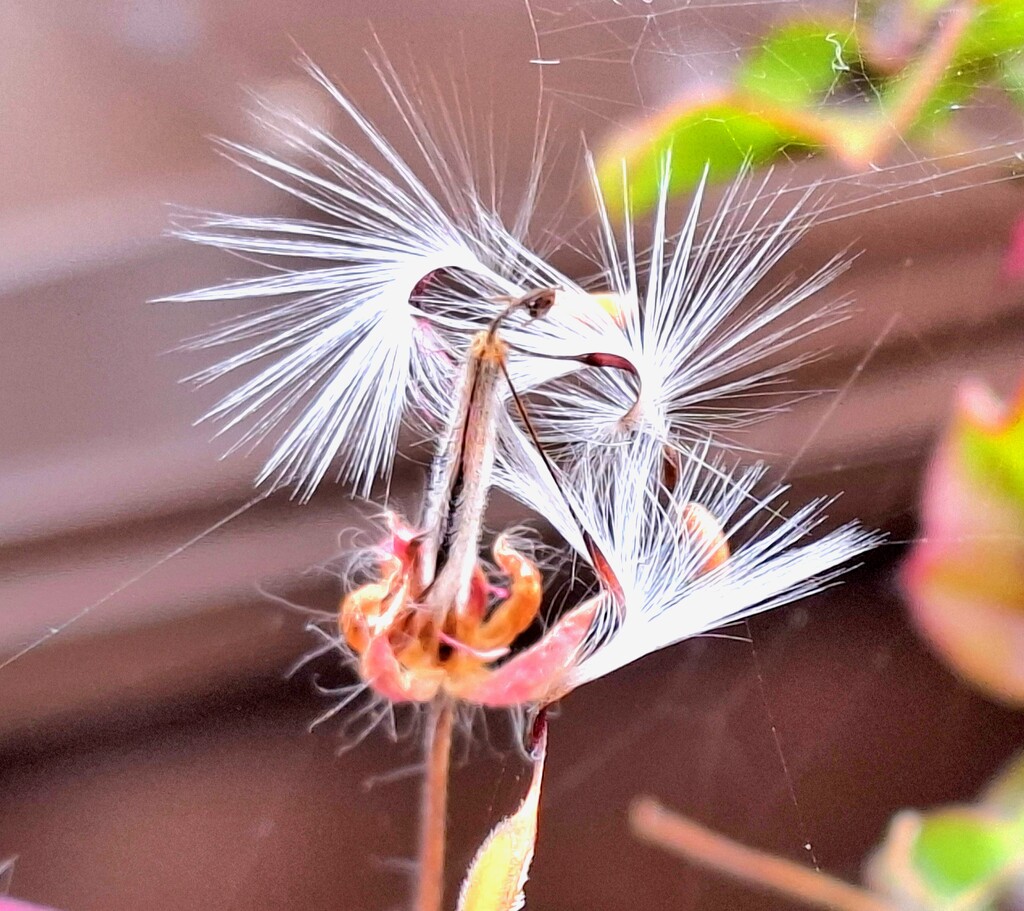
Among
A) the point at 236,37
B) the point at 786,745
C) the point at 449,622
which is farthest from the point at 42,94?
the point at 786,745

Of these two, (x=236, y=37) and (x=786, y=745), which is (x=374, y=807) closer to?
(x=786, y=745)

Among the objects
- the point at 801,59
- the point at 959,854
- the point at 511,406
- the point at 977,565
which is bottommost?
the point at 959,854

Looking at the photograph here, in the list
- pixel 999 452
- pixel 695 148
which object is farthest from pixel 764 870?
pixel 695 148

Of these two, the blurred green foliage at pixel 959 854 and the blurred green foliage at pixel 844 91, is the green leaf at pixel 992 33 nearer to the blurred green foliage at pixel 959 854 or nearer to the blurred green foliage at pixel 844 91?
the blurred green foliage at pixel 844 91

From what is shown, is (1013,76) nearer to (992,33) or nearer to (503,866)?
(992,33)

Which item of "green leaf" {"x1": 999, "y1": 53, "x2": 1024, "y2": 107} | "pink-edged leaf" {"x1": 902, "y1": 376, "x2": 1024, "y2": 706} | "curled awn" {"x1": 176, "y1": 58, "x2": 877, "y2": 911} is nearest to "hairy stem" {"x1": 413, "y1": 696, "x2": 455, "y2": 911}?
"curled awn" {"x1": 176, "y1": 58, "x2": 877, "y2": 911}
